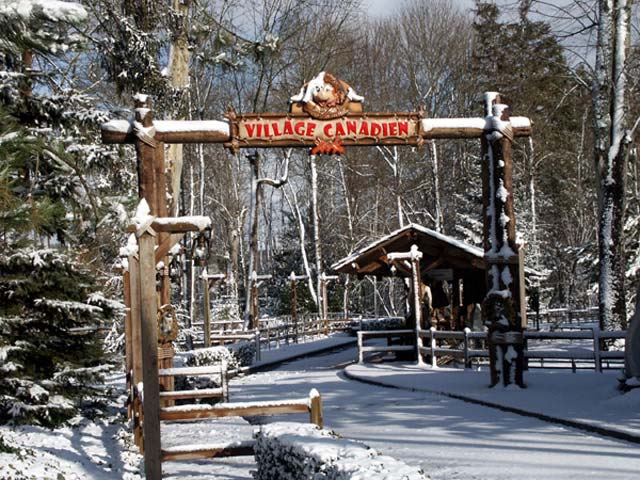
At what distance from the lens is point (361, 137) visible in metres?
14.2

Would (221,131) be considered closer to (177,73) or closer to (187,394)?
(187,394)

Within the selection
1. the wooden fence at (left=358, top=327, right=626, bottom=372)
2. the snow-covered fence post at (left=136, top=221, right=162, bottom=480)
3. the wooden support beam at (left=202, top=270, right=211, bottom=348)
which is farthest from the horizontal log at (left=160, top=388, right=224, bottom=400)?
the wooden support beam at (left=202, top=270, right=211, bottom=348)

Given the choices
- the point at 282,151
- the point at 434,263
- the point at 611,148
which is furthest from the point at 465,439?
the point at 282,151

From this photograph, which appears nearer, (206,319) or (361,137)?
(361,137)

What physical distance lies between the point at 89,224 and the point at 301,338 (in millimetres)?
21490

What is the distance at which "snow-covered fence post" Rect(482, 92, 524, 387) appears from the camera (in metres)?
14.4

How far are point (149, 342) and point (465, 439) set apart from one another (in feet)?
13.8

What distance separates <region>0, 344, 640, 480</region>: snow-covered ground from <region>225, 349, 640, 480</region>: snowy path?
0.01m

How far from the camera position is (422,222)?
47688 millimetres

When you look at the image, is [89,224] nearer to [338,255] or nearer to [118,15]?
[118,15]

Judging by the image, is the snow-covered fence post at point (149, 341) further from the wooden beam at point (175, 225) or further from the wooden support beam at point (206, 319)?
the wooden support beam at point (206, 319)

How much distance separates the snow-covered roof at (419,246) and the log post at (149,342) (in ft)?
51.2

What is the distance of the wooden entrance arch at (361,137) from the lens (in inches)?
533

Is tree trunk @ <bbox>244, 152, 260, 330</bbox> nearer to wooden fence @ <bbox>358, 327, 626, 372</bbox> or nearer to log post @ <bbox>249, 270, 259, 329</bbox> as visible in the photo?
log post @ <bbox>249, 270, 259, 329</bbox>
